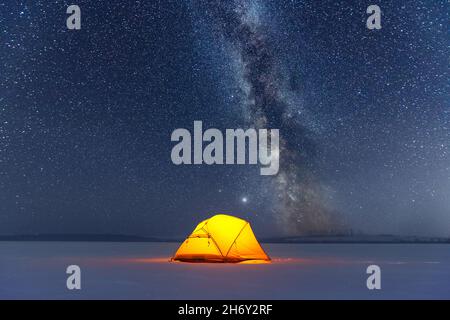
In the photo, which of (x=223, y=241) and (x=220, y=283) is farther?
(x=223, y=241)

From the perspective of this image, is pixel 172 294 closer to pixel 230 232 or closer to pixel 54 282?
pixel 54 282

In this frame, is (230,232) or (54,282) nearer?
(54,282)

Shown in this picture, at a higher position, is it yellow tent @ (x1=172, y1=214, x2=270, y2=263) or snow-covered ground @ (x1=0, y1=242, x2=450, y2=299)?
yellow tent @ (x1=172, y1=214, x2=270, y2=263)

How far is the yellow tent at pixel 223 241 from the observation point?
90.8 ft

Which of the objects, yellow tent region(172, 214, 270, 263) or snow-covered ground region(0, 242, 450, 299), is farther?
yellow tent region(172, 214, 270, 263)

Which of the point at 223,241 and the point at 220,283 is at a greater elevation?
the point at 223,241

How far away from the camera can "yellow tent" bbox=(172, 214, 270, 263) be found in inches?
1089

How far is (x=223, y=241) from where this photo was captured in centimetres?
2772

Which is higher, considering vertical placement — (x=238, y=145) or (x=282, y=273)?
(x=238, y=145)

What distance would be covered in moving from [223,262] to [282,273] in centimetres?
441

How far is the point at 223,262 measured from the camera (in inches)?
1109
